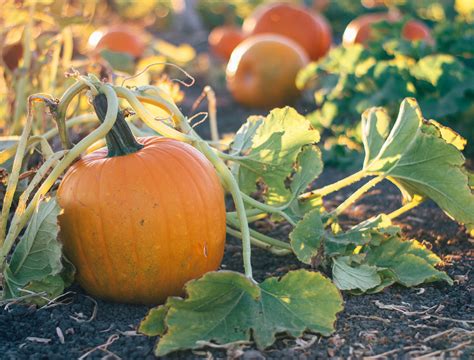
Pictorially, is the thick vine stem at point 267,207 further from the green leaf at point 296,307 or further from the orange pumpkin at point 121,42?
the orange pumpkin at point 121,42

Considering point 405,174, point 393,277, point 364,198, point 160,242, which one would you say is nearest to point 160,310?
point 160,242

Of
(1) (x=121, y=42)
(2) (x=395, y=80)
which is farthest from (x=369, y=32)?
(2) (x=395, y=80)

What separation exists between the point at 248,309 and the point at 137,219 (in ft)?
1.52

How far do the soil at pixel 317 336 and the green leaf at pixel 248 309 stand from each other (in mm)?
52

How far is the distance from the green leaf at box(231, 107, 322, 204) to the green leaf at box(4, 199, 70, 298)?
751 millimetres

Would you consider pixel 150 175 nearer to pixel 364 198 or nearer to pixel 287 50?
pixel 364 198

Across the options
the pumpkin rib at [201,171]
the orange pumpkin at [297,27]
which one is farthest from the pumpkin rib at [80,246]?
the orange pumpkin at [297,27]

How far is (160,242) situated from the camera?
8.16ft

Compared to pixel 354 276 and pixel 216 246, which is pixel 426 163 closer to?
pixel 354 276

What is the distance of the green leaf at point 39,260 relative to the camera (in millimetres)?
2457

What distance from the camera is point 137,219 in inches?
96.7

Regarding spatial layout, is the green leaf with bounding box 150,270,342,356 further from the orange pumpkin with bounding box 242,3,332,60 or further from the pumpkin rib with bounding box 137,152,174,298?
the orange pumpkin with bounding box 242,3,332,60

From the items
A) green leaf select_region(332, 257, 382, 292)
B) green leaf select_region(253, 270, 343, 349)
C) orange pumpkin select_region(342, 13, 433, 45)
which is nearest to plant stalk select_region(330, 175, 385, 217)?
green leaf select_region(332, 257, 382, 292)

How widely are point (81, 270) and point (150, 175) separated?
16.0 inches
